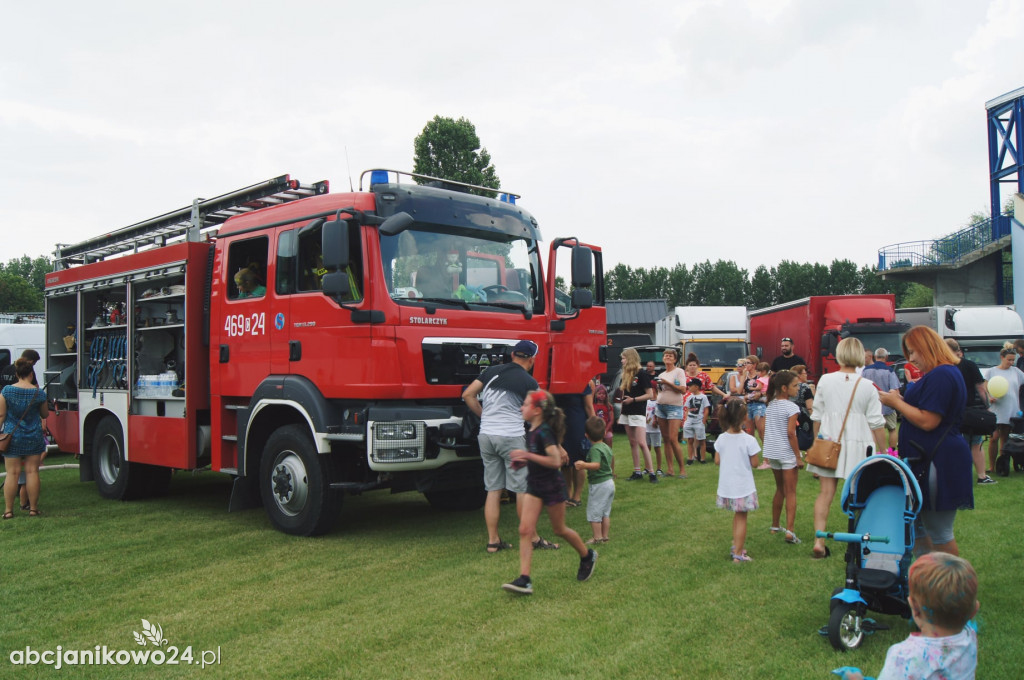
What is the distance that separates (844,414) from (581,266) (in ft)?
10.1

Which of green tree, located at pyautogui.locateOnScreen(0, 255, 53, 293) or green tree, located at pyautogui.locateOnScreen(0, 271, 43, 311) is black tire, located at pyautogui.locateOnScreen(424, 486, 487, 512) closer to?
green tree, located at pyautogui.locateOnScreen(0, 271, 43, 311)

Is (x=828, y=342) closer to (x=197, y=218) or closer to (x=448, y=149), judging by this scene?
(x=197, y=218)

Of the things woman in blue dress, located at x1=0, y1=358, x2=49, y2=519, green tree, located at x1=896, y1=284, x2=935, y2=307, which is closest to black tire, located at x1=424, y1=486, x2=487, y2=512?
woman in blue dress, located at x1=0, y1=358, x2=49, y2=519

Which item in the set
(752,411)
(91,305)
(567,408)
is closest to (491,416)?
(567,408)

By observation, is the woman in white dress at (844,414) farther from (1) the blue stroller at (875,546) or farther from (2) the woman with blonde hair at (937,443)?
(1) the blue stroller at (875,546)

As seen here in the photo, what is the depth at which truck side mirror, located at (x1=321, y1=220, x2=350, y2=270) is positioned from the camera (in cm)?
666

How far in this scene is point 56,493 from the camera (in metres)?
10.9

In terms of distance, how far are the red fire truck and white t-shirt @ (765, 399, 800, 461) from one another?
7.06 ft

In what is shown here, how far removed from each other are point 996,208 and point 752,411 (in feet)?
117

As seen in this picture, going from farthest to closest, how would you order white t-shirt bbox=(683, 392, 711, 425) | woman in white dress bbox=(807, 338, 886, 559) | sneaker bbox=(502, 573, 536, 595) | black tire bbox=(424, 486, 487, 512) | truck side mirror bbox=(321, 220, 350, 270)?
white t-shirt bbox=(683, 392, 711, 425) < black tire bbox=(424, 486, 487, 512) < truck side mirror bbox=(321, 220, 350, 270) < woman in white dress bbox=(807, 338, 886, 559) < sneaker bbox=(502, 573, 536, 595)

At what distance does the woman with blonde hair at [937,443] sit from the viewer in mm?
4645

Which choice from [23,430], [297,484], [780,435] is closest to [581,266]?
[780,435]

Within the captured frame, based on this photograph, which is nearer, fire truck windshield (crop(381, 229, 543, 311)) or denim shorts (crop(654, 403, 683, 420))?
fire truck windshield (crop(381, 229, 543, 311))

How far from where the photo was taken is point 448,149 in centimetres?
3656
